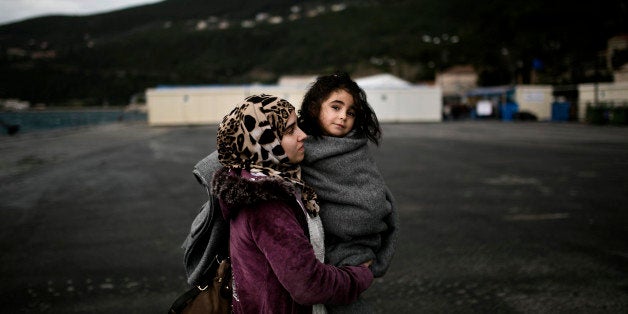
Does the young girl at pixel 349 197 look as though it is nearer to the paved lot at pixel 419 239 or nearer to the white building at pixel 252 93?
the paved lot at pixel 419 239

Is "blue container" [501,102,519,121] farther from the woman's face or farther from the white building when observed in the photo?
the woman's face

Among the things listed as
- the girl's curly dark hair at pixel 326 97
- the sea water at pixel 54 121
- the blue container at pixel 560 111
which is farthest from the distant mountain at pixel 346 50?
the girl's curly dark hair at pixel 326 97

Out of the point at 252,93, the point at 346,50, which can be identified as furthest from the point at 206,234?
the point at 346,50

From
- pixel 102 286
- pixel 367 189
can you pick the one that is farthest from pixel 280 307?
pixel 102 286

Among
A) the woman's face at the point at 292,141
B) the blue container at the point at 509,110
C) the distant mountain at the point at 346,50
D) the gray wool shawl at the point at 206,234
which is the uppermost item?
the distant mountain at the point at 346,50

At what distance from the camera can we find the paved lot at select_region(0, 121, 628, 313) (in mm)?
3580

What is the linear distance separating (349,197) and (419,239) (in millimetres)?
3685

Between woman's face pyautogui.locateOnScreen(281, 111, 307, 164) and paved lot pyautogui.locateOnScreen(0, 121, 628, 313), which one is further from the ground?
woman's face pyautogui.locateOnScreen(281, 111, 307, 164)

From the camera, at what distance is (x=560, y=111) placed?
3366cm

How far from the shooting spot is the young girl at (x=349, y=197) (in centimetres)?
160

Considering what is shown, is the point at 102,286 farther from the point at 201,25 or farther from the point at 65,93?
the point at 201,25

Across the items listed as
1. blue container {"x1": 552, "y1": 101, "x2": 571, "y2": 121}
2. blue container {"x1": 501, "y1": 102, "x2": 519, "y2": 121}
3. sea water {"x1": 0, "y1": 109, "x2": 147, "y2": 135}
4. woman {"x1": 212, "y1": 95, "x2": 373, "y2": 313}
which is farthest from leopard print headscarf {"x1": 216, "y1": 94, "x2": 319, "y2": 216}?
blue container {"x1": 501, "y1": 102, "x2": 519, "y2": 121}

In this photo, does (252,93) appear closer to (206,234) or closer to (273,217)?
(206,234)

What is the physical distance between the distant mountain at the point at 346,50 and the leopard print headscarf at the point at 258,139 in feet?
158
